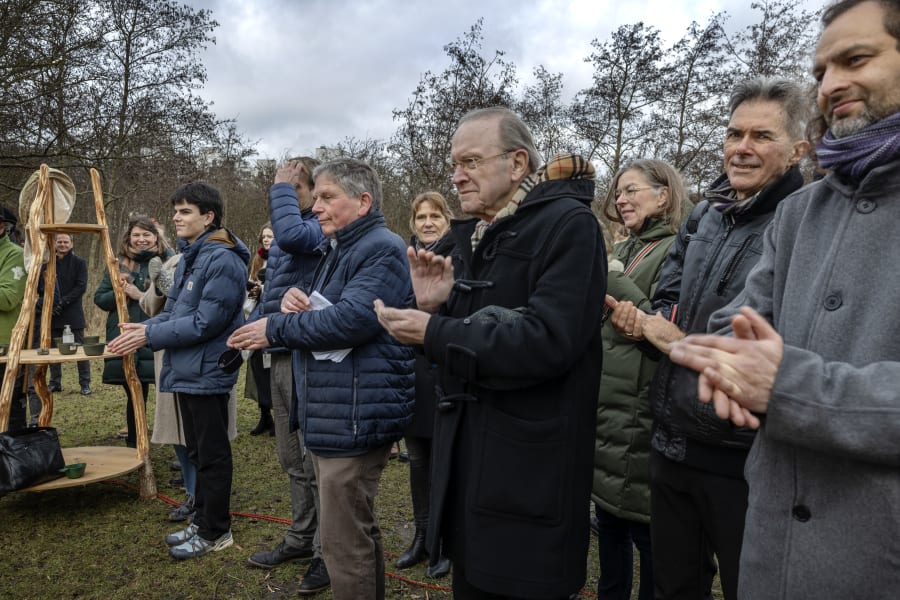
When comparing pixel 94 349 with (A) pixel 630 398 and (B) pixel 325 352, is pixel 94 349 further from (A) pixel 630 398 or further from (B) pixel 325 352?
(A) pixel 630 398

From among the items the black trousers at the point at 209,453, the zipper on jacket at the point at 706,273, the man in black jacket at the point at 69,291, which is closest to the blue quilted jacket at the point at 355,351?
the black trousers at the point at 209,453

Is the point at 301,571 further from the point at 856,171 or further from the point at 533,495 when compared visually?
the point at 856,171

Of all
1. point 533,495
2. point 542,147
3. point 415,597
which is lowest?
point 415,597

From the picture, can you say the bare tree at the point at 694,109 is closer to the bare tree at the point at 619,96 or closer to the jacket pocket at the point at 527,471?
the bare tree at the point at 619,96

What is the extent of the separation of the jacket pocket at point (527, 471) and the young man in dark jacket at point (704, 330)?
0.45 metres

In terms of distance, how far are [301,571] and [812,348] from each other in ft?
10.4

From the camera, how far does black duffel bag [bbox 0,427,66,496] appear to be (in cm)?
376

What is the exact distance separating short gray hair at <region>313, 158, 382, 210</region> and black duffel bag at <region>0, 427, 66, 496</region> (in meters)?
2.81

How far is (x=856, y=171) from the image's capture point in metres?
1.22

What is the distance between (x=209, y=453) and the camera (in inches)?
143

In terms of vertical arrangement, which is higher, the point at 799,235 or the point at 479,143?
the point at 479,143

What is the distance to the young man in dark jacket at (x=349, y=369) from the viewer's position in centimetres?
261

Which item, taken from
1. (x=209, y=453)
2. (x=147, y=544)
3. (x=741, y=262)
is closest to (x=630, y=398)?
(x=741, y=262)

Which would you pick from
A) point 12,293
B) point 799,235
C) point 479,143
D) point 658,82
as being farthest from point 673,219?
point 658,82
